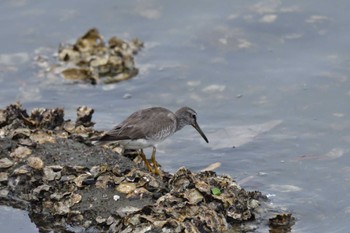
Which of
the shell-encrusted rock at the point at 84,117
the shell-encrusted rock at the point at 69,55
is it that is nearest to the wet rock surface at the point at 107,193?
the shell-encrusted rock at the point at 84,117

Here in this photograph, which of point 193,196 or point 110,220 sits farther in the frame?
point 193,196

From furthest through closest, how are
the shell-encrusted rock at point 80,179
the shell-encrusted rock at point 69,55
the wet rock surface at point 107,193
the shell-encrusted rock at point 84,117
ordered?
the shell-encrusted rock at point 69,55
the shell-encrusted rock at point 84,117
the shell-encrusted rock at point 80,179
the wet rock surface at point 107,193

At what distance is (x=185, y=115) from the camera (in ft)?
29.7

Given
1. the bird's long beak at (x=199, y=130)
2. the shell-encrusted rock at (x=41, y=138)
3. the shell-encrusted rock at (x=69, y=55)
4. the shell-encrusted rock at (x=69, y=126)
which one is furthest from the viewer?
the shell-encrusted rock at (x=69, y=55)

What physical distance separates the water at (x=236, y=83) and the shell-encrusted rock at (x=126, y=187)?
3.21ft

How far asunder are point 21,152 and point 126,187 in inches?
44.8

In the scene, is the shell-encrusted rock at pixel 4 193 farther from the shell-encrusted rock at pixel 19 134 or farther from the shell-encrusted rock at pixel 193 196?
the shell-encrusted rock at pixel 193 196

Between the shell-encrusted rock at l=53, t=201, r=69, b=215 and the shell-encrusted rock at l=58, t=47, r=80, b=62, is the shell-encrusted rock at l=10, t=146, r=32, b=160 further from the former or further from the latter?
the shell-encrusted rock at l=58, t=47, r=80, b=62

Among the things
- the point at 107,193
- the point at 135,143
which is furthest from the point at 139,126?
the point at 107,193

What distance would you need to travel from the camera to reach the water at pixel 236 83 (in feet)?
28.5

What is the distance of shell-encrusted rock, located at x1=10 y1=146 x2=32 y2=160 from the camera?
7.56 m

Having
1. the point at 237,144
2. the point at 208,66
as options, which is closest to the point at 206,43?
the point at 208,66

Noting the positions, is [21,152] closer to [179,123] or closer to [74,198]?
[74,198]

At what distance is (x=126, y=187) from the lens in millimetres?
7070
